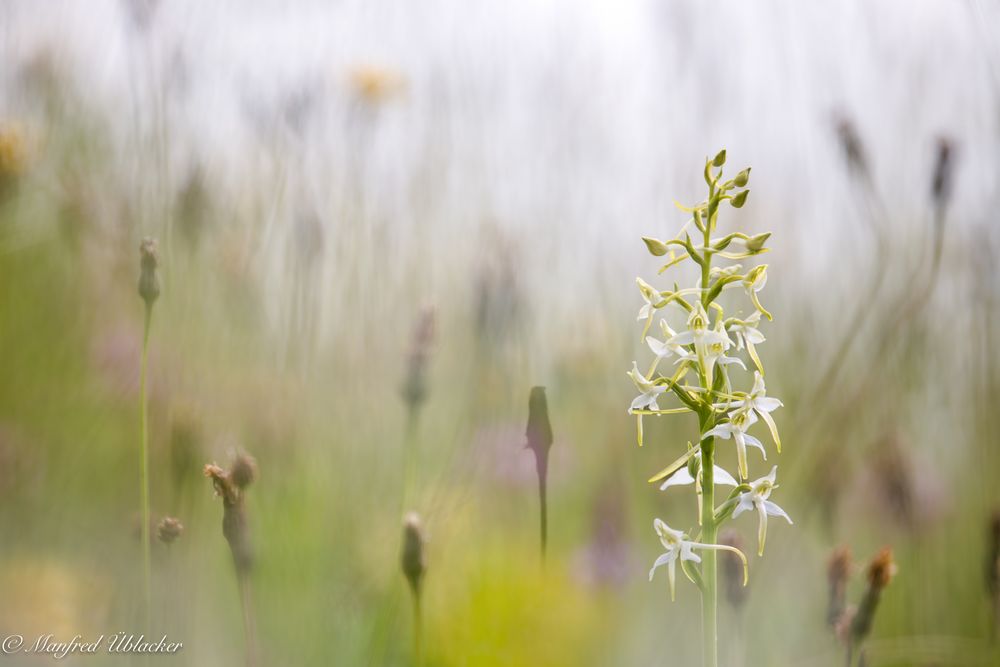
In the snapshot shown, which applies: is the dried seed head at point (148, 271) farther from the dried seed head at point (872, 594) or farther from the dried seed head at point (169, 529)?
the dried seed head at point (872, 594)


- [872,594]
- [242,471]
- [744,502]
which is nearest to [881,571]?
[872,594]

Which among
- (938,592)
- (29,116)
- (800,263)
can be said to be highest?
(29,116)

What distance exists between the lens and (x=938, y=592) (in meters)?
2.21

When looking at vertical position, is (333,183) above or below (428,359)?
above

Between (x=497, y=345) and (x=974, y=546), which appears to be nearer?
(x=497, y=345)

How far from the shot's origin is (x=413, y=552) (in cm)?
121

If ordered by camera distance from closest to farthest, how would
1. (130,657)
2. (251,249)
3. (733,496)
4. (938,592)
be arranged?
1. (733,496)
2. (130,657)
3. (938,592)
4. (251,249)

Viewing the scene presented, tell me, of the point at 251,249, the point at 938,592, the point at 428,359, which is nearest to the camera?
the point at 428,359

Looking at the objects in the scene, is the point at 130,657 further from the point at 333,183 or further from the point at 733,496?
the point at 333,183

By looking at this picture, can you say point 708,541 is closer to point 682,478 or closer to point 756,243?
point 682,478

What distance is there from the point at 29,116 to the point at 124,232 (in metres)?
0.54

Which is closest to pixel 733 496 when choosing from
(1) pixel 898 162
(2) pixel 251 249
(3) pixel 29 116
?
(2) pixel 251 249

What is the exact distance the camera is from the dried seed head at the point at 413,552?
1.20 metres

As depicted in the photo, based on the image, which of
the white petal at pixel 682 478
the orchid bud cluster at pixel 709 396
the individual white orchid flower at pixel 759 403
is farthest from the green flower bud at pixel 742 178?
the white petal at pixel 682 478
